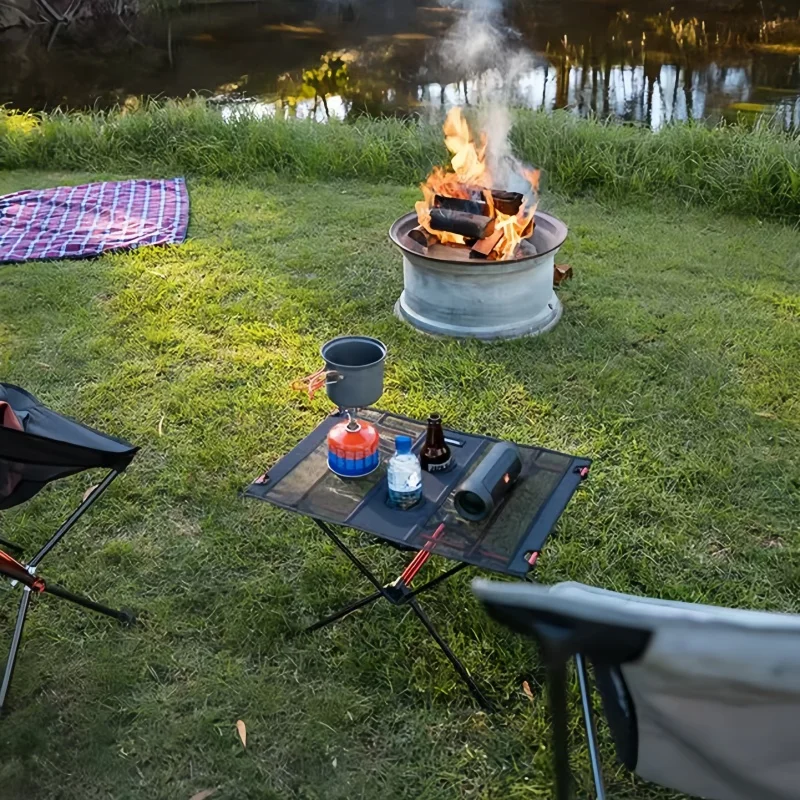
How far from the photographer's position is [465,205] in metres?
3.40

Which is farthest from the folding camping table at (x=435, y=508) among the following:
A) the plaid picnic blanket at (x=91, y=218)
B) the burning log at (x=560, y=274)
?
the plaid picnic blanket at (x=91, y=218)

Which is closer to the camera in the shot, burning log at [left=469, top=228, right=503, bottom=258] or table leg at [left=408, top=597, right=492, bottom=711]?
table leg at [left=408, top=597, right=492, bottom=711]

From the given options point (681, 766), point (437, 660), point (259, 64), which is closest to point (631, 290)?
point (437, 660)

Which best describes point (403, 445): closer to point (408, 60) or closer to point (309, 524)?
point (309, 524)

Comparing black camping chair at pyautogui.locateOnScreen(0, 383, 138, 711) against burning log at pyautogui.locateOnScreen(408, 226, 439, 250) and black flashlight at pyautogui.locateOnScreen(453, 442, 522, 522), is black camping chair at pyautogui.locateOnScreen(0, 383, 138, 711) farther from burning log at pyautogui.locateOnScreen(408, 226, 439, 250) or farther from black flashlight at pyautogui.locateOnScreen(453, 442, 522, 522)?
burning log at pyautogui.locateOnScreen(408, 226, 439, 250)

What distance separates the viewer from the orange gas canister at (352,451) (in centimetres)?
190

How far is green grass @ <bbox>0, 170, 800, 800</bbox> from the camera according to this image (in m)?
1.82

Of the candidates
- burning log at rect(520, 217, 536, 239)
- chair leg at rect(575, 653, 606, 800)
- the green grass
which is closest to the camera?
chair leg at rect(575, 653, 606, 800)

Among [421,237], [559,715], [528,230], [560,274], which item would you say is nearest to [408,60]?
[560,274]

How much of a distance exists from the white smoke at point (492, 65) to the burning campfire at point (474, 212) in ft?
0.51

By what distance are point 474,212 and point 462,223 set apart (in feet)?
0.29

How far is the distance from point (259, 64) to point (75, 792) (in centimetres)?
1144

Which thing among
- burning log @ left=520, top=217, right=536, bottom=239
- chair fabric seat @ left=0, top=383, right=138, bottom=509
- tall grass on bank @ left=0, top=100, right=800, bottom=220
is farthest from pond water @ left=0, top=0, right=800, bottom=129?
chair fabric seat @ left=0, top=383, right=138, bottom=509

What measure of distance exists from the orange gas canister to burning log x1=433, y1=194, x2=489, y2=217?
171 centimetres
